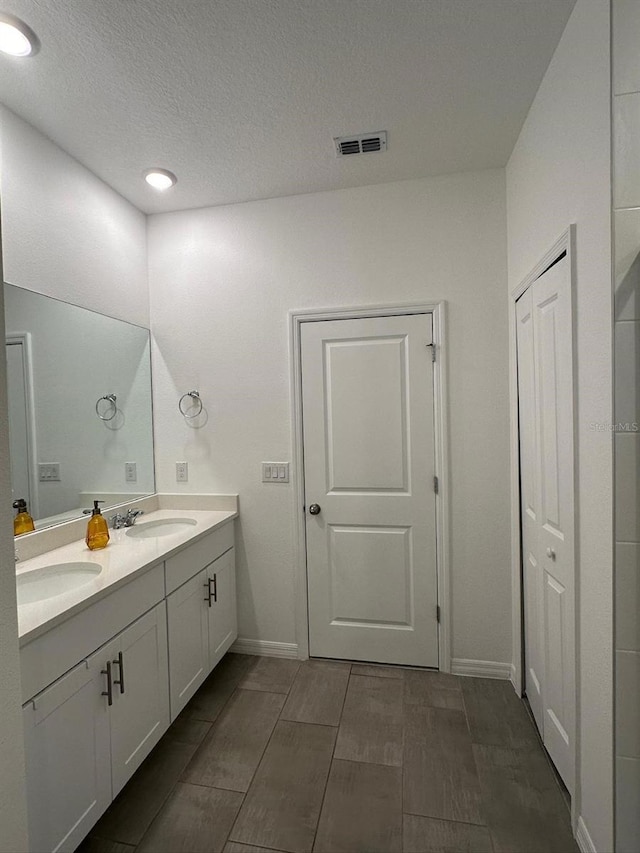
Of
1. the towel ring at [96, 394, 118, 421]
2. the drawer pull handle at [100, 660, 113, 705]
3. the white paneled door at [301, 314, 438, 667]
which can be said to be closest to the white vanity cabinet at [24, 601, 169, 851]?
the drawer pull handle at [100, 660, 113, 705]

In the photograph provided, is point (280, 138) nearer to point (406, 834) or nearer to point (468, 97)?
point (468, 97)

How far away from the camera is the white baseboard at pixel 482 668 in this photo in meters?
2.29

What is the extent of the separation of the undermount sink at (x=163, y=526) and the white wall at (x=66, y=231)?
1.19 m

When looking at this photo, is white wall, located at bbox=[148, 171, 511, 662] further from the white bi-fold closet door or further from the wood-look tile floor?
the wood-look tile floor

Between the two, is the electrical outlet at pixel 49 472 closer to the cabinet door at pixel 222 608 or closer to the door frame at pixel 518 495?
the cabinet door at pixel 222 608

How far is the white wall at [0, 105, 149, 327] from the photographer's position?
1.78 meters

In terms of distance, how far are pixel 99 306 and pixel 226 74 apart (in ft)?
4.18

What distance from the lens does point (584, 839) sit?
4.44 ft

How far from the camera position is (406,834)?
4.76ft

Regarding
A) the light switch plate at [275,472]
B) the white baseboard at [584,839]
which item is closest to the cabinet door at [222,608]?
the light switch plate at [275,472]

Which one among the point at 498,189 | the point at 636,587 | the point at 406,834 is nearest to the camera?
the point at 636,587

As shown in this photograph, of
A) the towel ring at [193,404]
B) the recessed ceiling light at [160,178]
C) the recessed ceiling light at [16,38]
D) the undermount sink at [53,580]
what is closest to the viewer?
the recessed ceiling light at [16,38]

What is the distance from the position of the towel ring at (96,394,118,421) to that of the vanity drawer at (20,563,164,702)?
1.00m

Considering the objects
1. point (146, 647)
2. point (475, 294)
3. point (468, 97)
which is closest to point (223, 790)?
point (146, 647)
